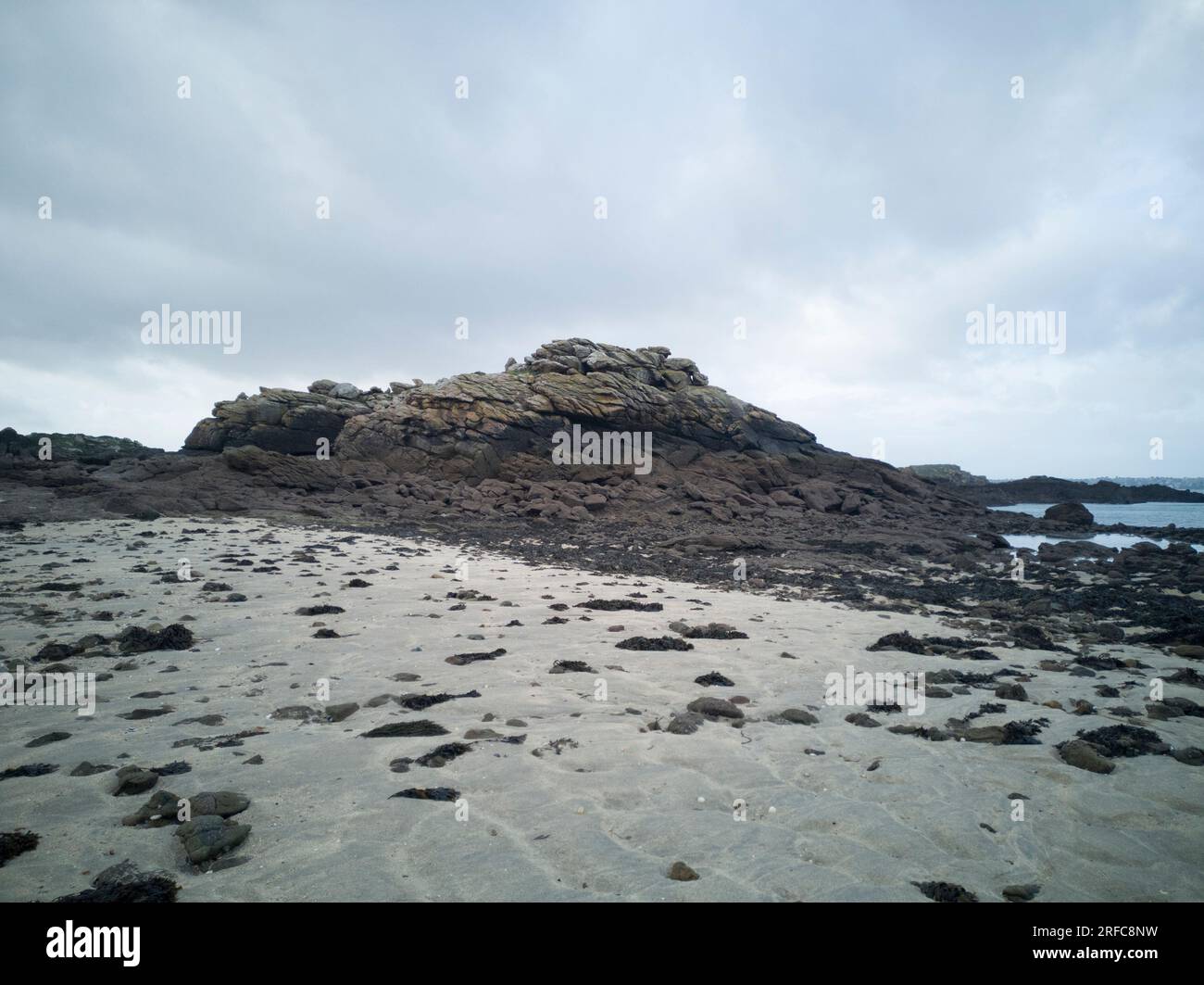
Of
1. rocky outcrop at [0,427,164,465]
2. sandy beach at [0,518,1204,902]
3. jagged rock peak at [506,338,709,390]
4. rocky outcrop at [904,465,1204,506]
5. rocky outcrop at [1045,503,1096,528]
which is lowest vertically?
sandy beach at [0,518,1204,902]

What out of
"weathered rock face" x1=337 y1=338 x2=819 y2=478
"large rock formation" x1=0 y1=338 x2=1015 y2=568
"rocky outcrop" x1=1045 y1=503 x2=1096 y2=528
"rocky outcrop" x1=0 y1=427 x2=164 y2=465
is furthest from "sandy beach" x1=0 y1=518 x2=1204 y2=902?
"rocky outcrop" x1=1045 y1=503 x2=1096 y2=528

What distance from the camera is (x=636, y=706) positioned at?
22.1 ft

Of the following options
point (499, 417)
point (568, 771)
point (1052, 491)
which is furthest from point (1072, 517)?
point (568, 771)

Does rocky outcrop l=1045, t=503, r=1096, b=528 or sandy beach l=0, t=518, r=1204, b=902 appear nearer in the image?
sandy beach l=0, t=518, r=1204, b=902

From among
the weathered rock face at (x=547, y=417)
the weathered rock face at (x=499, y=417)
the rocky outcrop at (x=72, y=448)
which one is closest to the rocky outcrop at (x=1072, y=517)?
the weathered rock face at (x=547, y=417)

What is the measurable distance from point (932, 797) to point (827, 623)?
6.88m

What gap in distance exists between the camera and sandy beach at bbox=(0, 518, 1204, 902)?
11.9 feet

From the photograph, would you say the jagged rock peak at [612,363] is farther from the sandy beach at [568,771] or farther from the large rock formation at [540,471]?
the sandy beach at [568,771]

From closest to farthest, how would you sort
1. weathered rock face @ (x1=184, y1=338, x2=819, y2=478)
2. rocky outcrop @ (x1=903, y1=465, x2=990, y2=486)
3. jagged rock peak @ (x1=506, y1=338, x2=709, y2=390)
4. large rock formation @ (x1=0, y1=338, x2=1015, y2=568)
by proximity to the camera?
large rock formation @ (x1=0, y1=338, x2=1015, y2=568)
weathered rock face @ (x1=184, y1=338, x2=819, y2=478)
jagged rock peak @ (x1=506, y1=338, x2=709, y2=390)
rocky outcrop @ (x1=903, y1=465, x2=990, y2=486)

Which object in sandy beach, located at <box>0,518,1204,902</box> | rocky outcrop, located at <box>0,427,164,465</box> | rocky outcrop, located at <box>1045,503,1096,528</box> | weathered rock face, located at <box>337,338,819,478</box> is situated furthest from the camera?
weathered rock face, located at <box>337,338,819,478</box>

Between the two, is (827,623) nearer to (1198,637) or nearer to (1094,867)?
(1198,637)

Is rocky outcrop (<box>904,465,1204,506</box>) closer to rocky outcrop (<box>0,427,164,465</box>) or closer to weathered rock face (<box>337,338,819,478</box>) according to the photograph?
weathered rock face (<box>337,338,819,478</box>)

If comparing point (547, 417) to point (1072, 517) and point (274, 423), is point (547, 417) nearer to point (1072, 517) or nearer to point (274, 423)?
point (274, 423)
